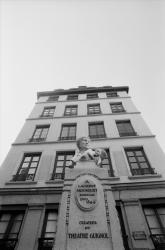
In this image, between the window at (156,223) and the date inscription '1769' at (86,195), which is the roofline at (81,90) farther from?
the date inscription '1769' at (86,195)

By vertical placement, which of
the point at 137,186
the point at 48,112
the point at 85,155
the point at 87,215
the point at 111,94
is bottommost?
the point at 87,215

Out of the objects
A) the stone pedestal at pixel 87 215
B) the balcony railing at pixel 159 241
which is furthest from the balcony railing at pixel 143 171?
the stone pedestal at pixel 87 215

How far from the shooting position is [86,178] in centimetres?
592

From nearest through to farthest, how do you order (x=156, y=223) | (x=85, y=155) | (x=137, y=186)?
1. (x=85, y=155)
2. (x=156, y=223)
3. (x=137, y=186)

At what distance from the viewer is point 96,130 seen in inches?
561

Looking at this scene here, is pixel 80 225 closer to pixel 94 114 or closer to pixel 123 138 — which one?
pixel 123 138

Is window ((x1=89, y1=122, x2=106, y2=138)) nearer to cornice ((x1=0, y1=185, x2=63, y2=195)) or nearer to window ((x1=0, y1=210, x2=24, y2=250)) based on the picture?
cornice ((x1=0, y1=185, x2=63, y2=195))

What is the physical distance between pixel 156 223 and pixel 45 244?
4.91 meters

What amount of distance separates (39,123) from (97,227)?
467 inches

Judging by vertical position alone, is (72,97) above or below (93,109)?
above

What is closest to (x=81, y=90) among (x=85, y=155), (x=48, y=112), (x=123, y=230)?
(x=48, y=112)

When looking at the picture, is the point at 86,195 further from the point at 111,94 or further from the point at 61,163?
the point at 111,94

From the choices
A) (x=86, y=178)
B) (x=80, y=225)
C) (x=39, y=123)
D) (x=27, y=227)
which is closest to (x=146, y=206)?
(x=86, y=178)

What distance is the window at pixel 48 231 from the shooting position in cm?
702
